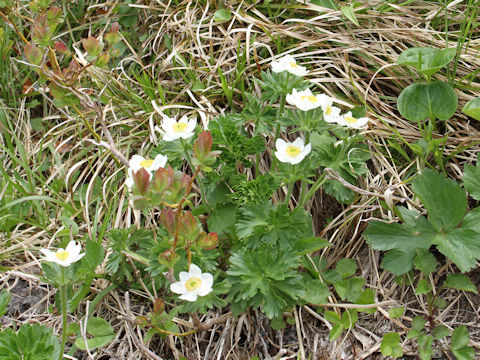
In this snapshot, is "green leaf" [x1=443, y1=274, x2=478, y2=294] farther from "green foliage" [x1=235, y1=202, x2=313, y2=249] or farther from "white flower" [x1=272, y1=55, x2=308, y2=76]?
"white flower" [x1=272, y1=55, x2=308, y2=76]

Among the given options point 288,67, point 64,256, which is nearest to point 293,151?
point 288,67

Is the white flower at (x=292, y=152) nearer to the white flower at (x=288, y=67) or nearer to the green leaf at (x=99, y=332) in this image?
the white flower at (x=288, y=67)

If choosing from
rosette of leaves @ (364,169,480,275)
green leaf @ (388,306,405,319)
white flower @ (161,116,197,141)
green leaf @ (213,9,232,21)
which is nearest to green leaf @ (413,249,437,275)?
rosette of leaves @ (364,169,480,275)

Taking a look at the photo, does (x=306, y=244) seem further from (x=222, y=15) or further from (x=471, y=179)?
(x=222, y=15)

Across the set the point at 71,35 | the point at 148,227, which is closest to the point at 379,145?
the point at 148,227

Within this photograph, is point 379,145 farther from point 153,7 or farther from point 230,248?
point 153,7

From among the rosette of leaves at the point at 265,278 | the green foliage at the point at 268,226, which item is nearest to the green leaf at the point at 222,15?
the green foliage at the point at 268,226
